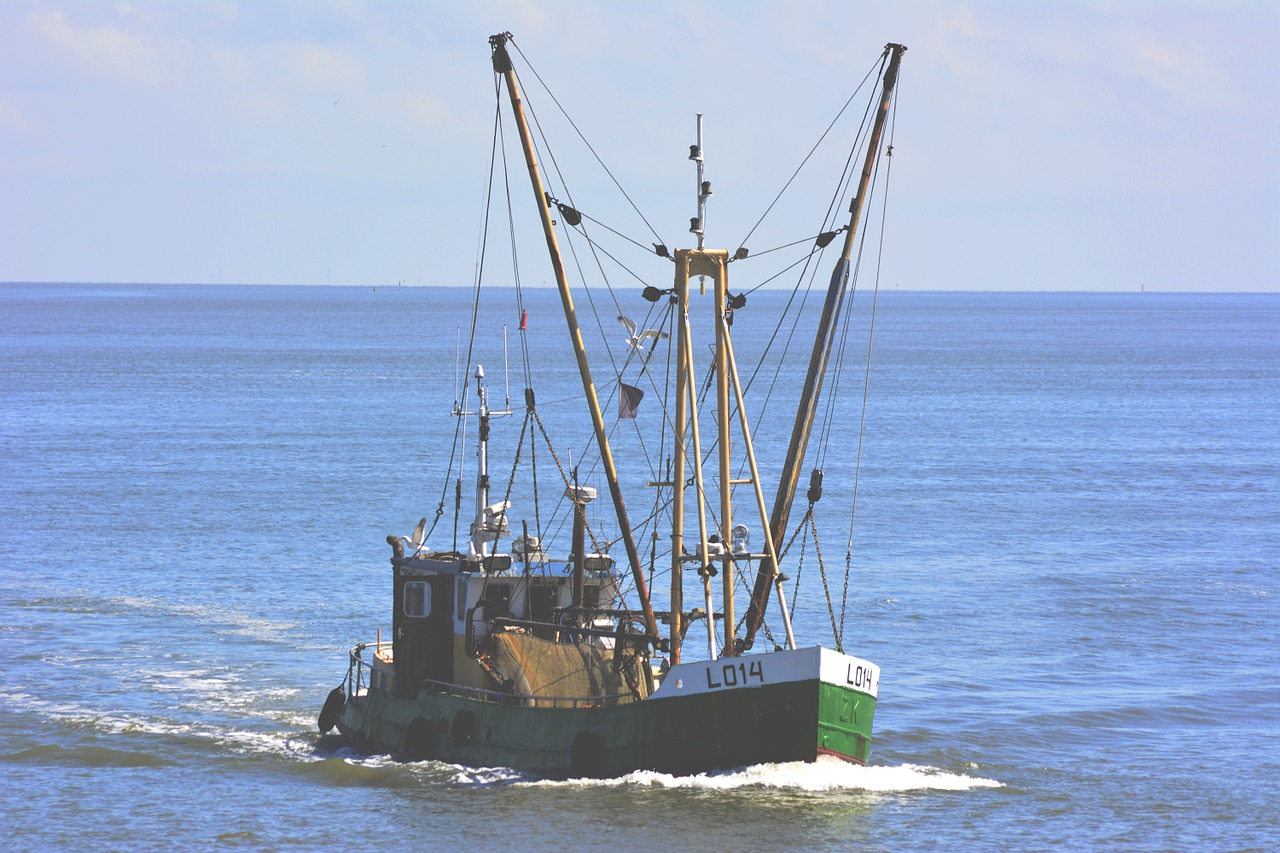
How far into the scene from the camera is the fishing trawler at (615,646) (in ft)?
97.9

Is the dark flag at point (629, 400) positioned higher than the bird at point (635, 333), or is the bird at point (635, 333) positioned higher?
the bird at point (635, 333)

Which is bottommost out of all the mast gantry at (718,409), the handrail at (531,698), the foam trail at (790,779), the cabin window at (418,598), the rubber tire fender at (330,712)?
the rubber tire fender at (330,712)

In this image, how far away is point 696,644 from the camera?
42781 mm

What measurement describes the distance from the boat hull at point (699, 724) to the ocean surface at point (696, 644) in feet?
1.36

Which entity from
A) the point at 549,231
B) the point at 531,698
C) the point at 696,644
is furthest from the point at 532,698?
the point at 696,644

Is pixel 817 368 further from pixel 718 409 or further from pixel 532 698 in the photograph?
pixel 532 698

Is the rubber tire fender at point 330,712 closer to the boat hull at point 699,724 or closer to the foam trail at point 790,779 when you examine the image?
the boat hull at point 699,724

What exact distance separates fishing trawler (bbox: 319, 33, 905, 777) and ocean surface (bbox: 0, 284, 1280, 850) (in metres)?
0.71

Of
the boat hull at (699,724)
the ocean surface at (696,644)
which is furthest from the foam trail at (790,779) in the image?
the boat hull at (699,724)

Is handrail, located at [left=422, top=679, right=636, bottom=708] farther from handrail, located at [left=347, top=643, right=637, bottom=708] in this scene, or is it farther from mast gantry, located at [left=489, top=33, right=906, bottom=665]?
mast gantry, located at [left=489, top=33, right=906, bottom=665]

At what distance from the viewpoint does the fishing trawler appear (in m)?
29.8

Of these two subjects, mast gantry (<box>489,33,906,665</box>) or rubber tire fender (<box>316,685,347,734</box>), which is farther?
rubber tire fender (<box>316,685,347,734</box>)

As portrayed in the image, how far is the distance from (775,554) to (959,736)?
744 cm

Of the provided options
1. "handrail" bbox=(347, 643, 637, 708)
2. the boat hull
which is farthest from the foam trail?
"handrail" bbox=(347, 643, 637, 708)
